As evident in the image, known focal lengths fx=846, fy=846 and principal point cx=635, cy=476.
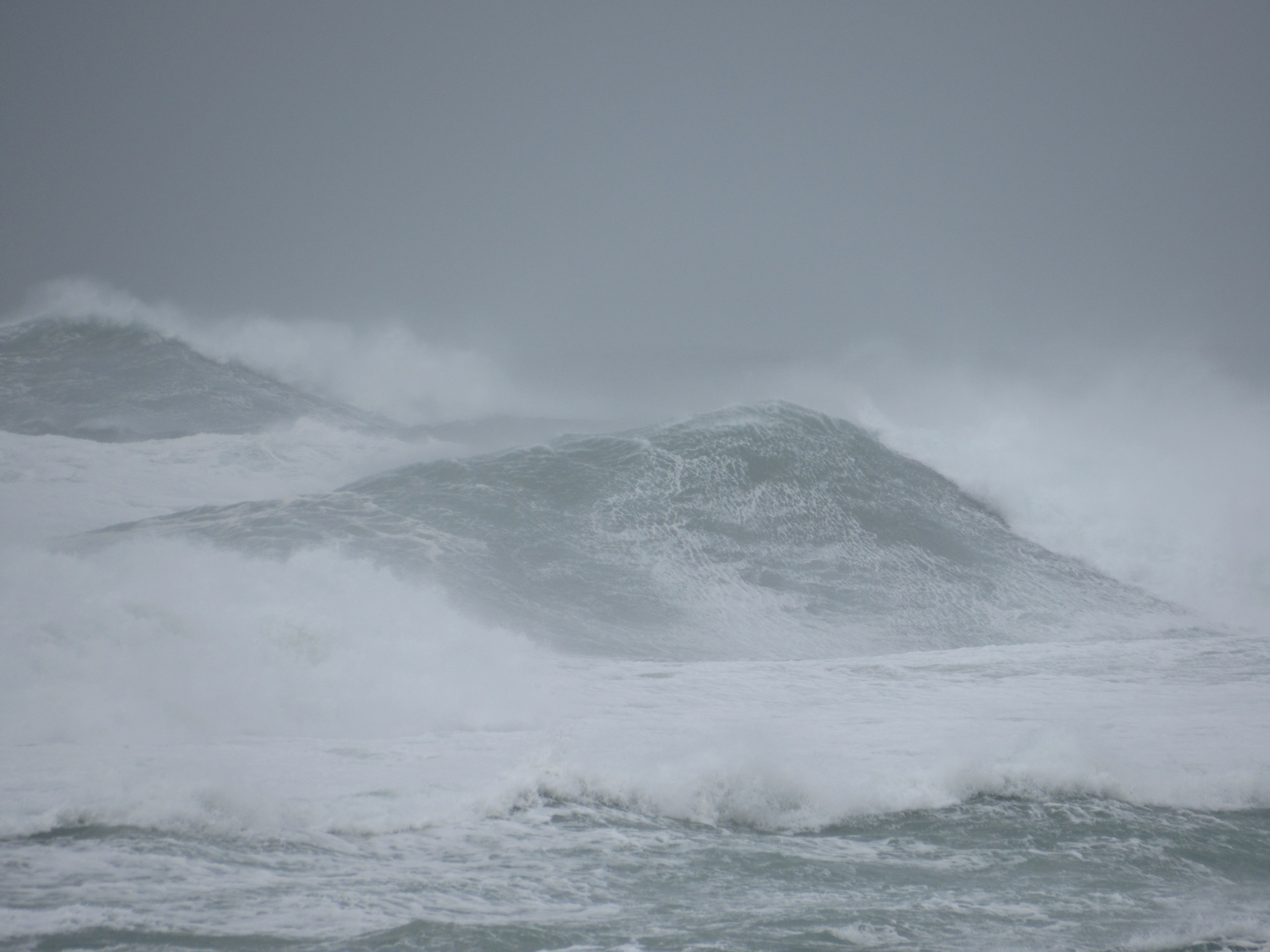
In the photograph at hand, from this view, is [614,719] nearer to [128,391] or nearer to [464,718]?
[464,718]

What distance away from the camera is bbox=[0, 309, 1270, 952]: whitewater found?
3.78 m

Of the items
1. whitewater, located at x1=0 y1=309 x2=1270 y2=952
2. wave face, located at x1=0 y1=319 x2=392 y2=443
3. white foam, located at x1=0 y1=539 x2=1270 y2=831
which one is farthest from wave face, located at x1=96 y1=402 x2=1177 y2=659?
wave face, located at x1=0 y1=319 x2=392 y2=443

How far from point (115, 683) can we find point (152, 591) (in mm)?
1790

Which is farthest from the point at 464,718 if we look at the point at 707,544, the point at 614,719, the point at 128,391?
the point at 128,391

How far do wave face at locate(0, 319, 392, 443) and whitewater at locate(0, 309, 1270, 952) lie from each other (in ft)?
18.4

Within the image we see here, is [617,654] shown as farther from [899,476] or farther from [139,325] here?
[139,325]

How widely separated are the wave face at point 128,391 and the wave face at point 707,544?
9.90 m

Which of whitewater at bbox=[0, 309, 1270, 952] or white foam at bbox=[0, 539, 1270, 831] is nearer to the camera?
whitewater at bbox=[0, 309, 1270, 952]

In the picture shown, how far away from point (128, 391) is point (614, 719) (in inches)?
933

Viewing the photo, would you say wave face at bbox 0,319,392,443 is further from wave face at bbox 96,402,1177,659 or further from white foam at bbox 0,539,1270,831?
white foam at bbox 0,539,1270,831

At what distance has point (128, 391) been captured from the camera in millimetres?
25203

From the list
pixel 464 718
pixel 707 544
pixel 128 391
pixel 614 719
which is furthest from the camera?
pixel 128 391

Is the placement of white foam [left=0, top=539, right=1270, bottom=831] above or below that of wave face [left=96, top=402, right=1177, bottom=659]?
below

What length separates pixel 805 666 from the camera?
33.8 feet
